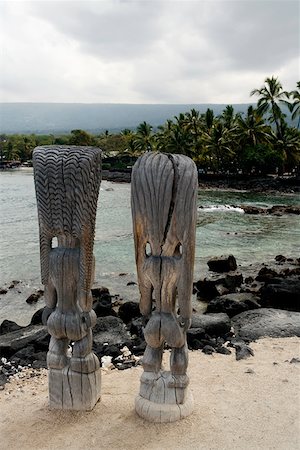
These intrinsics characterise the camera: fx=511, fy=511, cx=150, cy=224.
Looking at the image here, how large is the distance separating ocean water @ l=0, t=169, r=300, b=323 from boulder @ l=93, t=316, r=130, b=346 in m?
3.60

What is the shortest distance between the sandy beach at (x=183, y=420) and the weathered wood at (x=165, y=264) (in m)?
0.25

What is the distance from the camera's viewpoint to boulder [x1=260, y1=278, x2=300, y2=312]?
34.3 ft

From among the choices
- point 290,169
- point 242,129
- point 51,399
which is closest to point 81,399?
point 51,399

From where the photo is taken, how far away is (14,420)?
517 cm

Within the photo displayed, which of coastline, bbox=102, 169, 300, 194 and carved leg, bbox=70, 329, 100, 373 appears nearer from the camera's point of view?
carved leg, bbox=70, 329, 100, 373

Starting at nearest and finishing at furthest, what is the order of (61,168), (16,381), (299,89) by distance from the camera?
(61,168), (16,381), (299,89)

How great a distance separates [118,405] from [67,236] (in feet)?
6.14

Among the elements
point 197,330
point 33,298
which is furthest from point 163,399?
point 33,298

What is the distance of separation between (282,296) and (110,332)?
13.4 ft

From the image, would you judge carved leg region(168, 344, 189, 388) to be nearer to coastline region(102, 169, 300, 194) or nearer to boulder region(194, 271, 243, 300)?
boulder region(194, 271, 243, 300)

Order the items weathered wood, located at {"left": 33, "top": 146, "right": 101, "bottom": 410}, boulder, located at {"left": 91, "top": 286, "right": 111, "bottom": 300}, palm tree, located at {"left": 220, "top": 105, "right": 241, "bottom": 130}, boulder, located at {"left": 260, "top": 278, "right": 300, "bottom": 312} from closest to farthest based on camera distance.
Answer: weathered wood, located at {"left": 33, "top": 146, "right": 101, "bottom": 410} → boulder, located at {"left": 260, "top": 278, "right": 300, "bottom": 312} → boulder, located at {"left": 91, "top": 286, "right": 111, "bottom": 300} → palm tree, located at {"left": 220, "top": 105, "right": 241, "bottom": 130}

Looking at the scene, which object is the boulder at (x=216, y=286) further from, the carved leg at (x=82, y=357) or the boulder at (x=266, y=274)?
the carved leg at (x=82, y=357)

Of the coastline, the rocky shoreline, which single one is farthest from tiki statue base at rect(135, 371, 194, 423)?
the coastline

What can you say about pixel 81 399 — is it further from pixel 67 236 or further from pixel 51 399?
pixel 67 236
